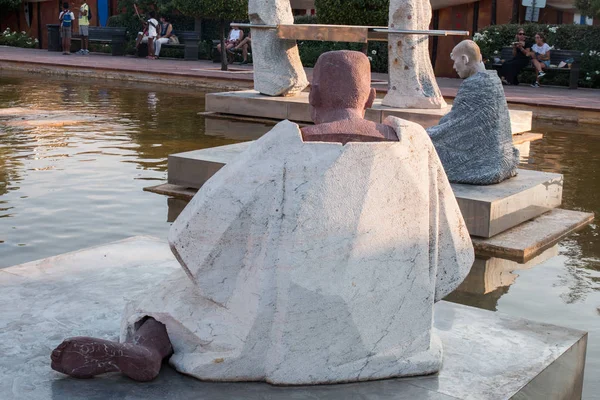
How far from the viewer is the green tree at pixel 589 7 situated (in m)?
17.4

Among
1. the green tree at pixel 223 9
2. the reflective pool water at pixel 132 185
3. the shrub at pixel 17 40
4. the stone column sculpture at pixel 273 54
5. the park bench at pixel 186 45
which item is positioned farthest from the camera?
the shrub at pixel 17 40

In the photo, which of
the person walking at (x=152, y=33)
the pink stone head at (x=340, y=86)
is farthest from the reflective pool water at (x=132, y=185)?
the person walking at (x=152, y=33)

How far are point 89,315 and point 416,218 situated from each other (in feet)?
4.70

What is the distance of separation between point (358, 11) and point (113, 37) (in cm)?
902

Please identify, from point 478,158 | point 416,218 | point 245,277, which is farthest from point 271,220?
point 478,158

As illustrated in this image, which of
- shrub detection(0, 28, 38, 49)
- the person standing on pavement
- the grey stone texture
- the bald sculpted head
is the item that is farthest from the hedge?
the bald sculpted head

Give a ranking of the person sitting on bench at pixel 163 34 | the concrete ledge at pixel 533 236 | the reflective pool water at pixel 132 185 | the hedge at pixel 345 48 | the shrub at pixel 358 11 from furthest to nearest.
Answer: the person sitting on bench at pixel 163 34, the hedge at pixel 345 48, the shrub at pixel 358 11, the concrete ledge at pixel 533 236, the reflective pool water at pixel 132 185

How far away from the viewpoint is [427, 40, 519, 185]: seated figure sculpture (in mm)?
6684

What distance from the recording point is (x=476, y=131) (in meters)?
6.84

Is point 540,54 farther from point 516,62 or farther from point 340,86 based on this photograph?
point 340,86

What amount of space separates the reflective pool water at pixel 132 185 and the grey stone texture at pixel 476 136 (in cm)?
83

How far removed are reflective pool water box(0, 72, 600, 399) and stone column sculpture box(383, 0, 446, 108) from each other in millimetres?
1519

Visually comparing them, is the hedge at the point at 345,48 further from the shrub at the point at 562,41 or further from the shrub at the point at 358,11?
the shrub at the point at 562,41

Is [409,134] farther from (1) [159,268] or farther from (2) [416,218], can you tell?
(1) [159,268]
